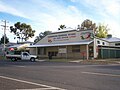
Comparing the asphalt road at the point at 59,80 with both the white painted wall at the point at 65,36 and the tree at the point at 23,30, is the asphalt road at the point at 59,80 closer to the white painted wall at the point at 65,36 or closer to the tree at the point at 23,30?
the white painted wall at the point at 65,36

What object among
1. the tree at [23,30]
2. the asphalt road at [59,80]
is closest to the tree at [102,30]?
the tree at [23,30]

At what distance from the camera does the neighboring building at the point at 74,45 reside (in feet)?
156

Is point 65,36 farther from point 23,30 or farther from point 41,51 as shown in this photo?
point 23,30

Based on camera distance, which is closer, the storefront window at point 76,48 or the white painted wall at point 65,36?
the storefront window at point 76,48

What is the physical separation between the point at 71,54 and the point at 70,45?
7.79ft

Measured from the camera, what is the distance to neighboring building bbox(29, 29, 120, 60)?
47.6 meters

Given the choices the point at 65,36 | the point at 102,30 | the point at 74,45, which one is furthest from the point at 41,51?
the point at 102,30

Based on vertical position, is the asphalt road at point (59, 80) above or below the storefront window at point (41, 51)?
below

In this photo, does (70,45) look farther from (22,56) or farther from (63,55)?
(22,56)

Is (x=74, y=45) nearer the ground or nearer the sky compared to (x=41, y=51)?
nearer the sky

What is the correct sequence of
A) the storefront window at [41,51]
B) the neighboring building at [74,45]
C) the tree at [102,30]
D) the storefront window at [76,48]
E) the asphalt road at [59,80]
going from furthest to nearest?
the tree at [102,30]
the storefront window at [41,51]
the storefront window at [76,48]
the neighboring building at [74,45]
the asphalt road at [59,80]

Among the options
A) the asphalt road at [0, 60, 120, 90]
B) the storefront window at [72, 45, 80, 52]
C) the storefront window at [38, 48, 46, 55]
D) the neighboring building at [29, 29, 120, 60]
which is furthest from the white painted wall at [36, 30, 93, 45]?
the asphalt road at [0, 60, 120, 90]

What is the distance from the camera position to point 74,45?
49.9 metres

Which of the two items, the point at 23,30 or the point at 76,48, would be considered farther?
the point at 23,30
